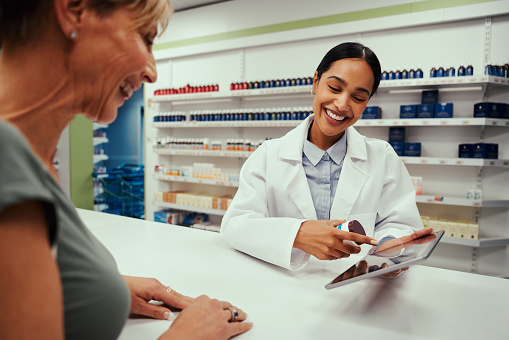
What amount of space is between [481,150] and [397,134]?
0.81 metres

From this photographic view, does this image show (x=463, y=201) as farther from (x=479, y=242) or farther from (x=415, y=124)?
(x=415, y=124)

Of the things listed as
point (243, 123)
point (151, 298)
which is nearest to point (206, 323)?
point (151, 298)

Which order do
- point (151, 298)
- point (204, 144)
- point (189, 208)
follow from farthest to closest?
point (189, 208) < point (204, 144) < point (151, 298)

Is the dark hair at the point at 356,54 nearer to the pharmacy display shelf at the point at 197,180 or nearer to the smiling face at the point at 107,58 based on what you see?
the smiling face at the point at 107,58

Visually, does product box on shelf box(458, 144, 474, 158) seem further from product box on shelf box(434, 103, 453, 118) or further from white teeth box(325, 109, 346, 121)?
white teeth box(325, 109, 346, 121)

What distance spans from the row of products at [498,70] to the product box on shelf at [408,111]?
0.72 meters

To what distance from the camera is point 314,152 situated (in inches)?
69.2

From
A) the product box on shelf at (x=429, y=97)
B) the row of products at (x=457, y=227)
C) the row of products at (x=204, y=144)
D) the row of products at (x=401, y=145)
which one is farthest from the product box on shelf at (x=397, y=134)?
the row of products at (x=204, y=144)

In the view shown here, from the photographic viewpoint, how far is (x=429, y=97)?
3.62 metres

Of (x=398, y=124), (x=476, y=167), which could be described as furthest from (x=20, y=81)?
(x=476, y=167)

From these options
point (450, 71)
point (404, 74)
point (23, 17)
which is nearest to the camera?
point (23, 17)

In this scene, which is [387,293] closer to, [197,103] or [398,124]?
[398,124]

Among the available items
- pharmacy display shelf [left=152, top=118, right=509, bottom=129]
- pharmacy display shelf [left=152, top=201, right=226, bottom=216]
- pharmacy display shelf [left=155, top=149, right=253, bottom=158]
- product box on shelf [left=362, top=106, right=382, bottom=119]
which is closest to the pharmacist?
pharmacy display shelf [left=152, top=118, right=509, bottom=129]

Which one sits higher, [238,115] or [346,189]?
[238,115]
